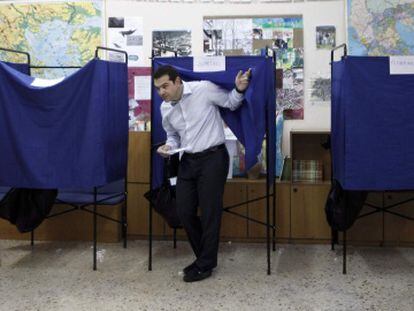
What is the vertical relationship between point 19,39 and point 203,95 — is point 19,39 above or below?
above

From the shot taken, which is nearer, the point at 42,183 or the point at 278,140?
the point at 42,183

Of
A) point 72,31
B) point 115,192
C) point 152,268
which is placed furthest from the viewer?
point 72,31

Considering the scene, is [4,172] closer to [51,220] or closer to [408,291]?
[51,220]

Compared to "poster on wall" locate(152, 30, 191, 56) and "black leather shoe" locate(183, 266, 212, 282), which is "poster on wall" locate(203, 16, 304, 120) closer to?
"poster on wall" locate(152, 30, 191, 56)

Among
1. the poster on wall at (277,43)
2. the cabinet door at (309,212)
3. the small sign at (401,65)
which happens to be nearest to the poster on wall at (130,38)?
the poster on wall at (277,43)

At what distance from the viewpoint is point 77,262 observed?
3512mm

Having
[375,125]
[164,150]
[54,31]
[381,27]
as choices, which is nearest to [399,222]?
[375,125]

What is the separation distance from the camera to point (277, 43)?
13.6 ft

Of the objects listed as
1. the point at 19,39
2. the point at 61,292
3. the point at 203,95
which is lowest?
the point at 61,292

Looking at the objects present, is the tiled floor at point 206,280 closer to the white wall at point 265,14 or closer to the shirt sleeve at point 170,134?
the shirt sleeve at point 170,134

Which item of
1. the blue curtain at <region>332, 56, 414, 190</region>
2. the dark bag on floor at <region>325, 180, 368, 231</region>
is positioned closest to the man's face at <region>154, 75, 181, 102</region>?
the blue curtain at <region>332, 56, 414, 190</region>

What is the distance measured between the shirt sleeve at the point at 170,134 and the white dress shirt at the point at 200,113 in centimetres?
5

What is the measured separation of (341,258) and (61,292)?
2.00 m

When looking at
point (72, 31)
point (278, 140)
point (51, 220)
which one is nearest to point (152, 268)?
point (51, 220)
